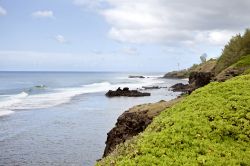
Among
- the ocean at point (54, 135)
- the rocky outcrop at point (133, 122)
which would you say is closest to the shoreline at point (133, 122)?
the rocky outcrop at point (133, 122)

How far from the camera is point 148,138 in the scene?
46.5ft

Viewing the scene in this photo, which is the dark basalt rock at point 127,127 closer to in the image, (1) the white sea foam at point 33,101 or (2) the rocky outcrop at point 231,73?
(2) the rocky outcrop at point 231,73

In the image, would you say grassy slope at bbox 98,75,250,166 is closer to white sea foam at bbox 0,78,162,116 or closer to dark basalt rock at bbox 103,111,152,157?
dark basalt rock at bbox 103,111,152,157

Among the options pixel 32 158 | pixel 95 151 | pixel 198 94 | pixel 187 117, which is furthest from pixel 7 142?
pixel 187 117

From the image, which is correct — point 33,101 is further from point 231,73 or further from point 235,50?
point 231,73

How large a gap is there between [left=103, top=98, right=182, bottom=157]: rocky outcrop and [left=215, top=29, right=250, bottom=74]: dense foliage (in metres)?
22.5

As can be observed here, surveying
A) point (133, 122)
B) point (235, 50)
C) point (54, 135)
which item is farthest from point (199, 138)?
point (235, 50)

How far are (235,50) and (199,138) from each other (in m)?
34.0

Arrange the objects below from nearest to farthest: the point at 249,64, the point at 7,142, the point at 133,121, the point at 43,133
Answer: the point at 133,121, the point at 249,64, the point at 7,142, the point at 43,133

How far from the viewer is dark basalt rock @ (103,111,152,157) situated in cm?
2271

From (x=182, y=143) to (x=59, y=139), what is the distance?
2436cm

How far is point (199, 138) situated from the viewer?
13875mm

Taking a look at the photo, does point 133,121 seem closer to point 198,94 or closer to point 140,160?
point 198,94

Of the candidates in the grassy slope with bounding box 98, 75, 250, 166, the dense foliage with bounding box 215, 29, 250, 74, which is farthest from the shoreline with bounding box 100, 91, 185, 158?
the dense foliage with bounding box 215, 29, 250, 74
